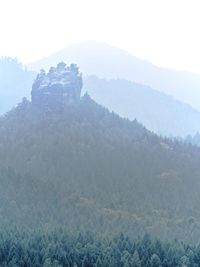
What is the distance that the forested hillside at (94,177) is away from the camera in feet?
431

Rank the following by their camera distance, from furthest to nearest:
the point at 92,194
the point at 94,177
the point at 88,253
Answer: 1. the point at 94,177
2. the point at 92,194
3. the point at 88,253

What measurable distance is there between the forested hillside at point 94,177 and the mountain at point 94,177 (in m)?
0.21

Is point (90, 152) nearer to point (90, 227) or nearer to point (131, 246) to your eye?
point (90, 227)

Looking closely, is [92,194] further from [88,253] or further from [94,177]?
[88,253]

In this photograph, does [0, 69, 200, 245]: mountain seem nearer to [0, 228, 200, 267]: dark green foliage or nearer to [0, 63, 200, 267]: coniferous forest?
[0, 63, 200, 267]: coniferous forest

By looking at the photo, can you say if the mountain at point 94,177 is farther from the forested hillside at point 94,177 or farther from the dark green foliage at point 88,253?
the dark green foliage at point 88,253

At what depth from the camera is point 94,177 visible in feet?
527

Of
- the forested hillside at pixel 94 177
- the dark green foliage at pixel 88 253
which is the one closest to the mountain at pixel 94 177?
the forested hillside at pixel 94 177

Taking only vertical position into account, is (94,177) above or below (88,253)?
above

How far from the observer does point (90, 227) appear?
126812 millimetres

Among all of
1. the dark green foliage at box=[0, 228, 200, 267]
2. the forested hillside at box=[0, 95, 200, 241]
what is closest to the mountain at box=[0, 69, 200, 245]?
the forested hillside at box=[0, 95, 200, 241]

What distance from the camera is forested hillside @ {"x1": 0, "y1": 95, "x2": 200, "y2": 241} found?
131 meters

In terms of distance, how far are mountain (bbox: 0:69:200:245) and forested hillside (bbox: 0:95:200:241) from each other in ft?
0.68

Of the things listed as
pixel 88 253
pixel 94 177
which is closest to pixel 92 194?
pixel 94 177
